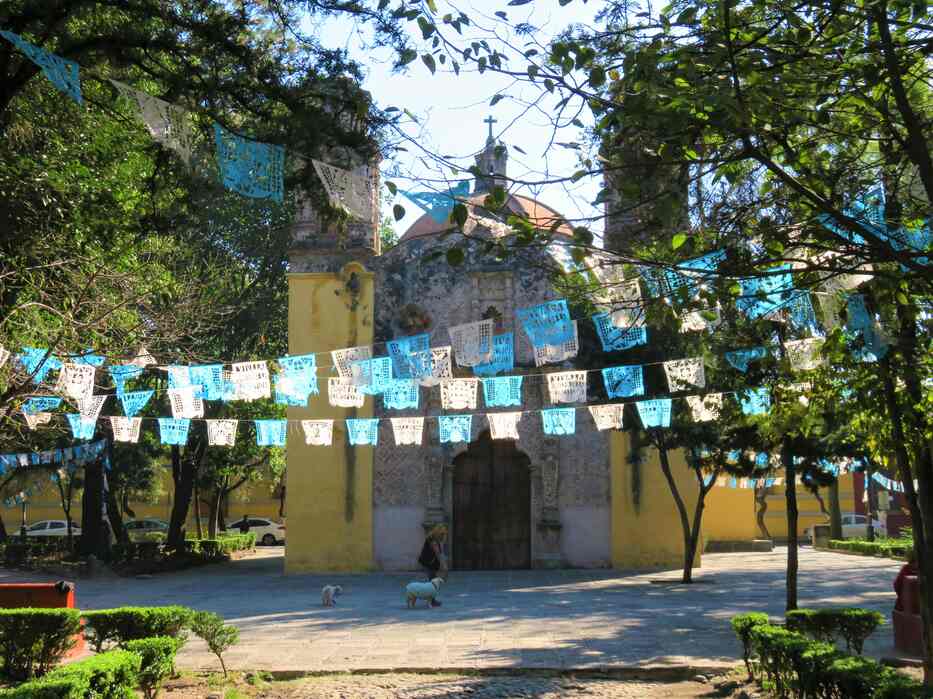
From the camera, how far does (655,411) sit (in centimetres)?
1766

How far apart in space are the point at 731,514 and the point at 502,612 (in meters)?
20.1

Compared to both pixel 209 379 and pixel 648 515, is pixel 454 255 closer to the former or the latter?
pixel 209 379

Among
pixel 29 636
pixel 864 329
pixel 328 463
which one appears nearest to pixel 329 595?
pixel 29 636

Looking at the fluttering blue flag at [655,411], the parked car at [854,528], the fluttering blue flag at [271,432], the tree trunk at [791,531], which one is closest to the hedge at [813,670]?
the tree trunk at [791,531]

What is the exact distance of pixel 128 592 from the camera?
20.3 metres

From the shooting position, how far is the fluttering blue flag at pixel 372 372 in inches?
687

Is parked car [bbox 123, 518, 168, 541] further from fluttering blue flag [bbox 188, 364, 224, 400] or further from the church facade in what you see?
fluttering blue flag [bbox 188, 364, 224, 400]

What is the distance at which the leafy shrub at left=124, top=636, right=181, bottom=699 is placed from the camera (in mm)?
8688

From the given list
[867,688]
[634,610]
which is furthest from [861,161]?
[634,610]

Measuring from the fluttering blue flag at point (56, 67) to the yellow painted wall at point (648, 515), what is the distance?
17.7 metres

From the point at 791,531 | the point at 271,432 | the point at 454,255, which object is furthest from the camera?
the point at 271,432

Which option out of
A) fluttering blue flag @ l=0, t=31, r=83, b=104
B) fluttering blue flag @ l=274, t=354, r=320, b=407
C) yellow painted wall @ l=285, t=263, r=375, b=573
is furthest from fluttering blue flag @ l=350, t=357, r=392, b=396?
fluttering blue flag @ l=0, t=31, r=83, b=104

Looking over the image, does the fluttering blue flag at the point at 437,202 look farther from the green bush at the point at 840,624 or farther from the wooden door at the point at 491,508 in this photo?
the wooden door at the point at 491,508

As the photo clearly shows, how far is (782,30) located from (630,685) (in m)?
6.38
